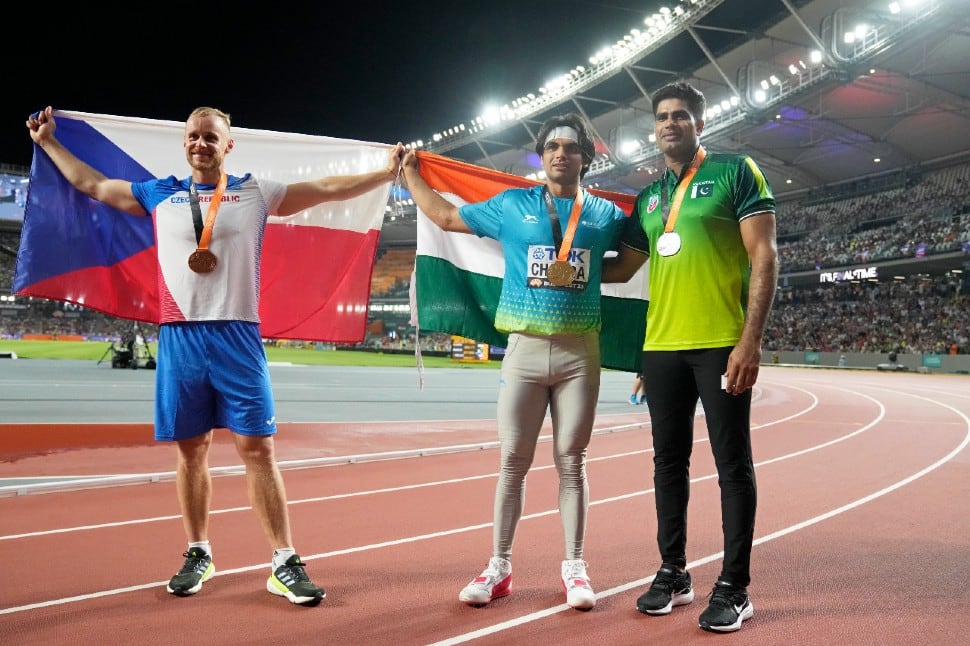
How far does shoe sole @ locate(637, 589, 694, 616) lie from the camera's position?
307 centimetres

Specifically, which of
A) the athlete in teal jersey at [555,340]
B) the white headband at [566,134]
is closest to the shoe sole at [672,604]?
the athlete in teal jersey at [555,340]

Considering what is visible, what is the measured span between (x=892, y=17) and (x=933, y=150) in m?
15.3

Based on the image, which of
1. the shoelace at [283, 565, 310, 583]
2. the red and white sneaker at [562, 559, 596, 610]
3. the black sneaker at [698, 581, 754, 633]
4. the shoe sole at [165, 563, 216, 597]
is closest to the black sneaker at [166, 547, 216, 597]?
the shoe sole at [165, 563, 216, 597]

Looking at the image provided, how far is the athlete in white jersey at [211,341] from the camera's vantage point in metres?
3.28

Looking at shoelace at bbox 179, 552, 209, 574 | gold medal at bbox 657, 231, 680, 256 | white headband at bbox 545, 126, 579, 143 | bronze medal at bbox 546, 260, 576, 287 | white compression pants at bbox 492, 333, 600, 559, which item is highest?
white headband at bbox 545, 126, 579, 143

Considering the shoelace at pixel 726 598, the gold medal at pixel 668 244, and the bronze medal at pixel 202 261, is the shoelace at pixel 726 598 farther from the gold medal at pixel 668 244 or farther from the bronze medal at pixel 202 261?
the bronze medal at pixel 202 261

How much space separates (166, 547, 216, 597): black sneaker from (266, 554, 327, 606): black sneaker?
334 mm

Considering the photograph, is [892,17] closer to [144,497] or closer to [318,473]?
[318,473]

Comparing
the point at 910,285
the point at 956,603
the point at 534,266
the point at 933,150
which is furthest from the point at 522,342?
the point at 910,285

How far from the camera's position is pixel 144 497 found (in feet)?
17.8

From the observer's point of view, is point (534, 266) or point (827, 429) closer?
point (534, 266)

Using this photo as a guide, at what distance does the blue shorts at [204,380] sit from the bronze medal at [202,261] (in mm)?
263

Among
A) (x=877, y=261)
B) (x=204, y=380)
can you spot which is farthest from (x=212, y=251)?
(x=877, y=261)

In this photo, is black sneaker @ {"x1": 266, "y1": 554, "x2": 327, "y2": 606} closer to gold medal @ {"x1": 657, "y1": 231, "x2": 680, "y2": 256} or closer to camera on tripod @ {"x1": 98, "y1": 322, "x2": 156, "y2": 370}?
gold medal @ {"x1": 657, "y1": 231, "x2": 680, "y2": 256}
